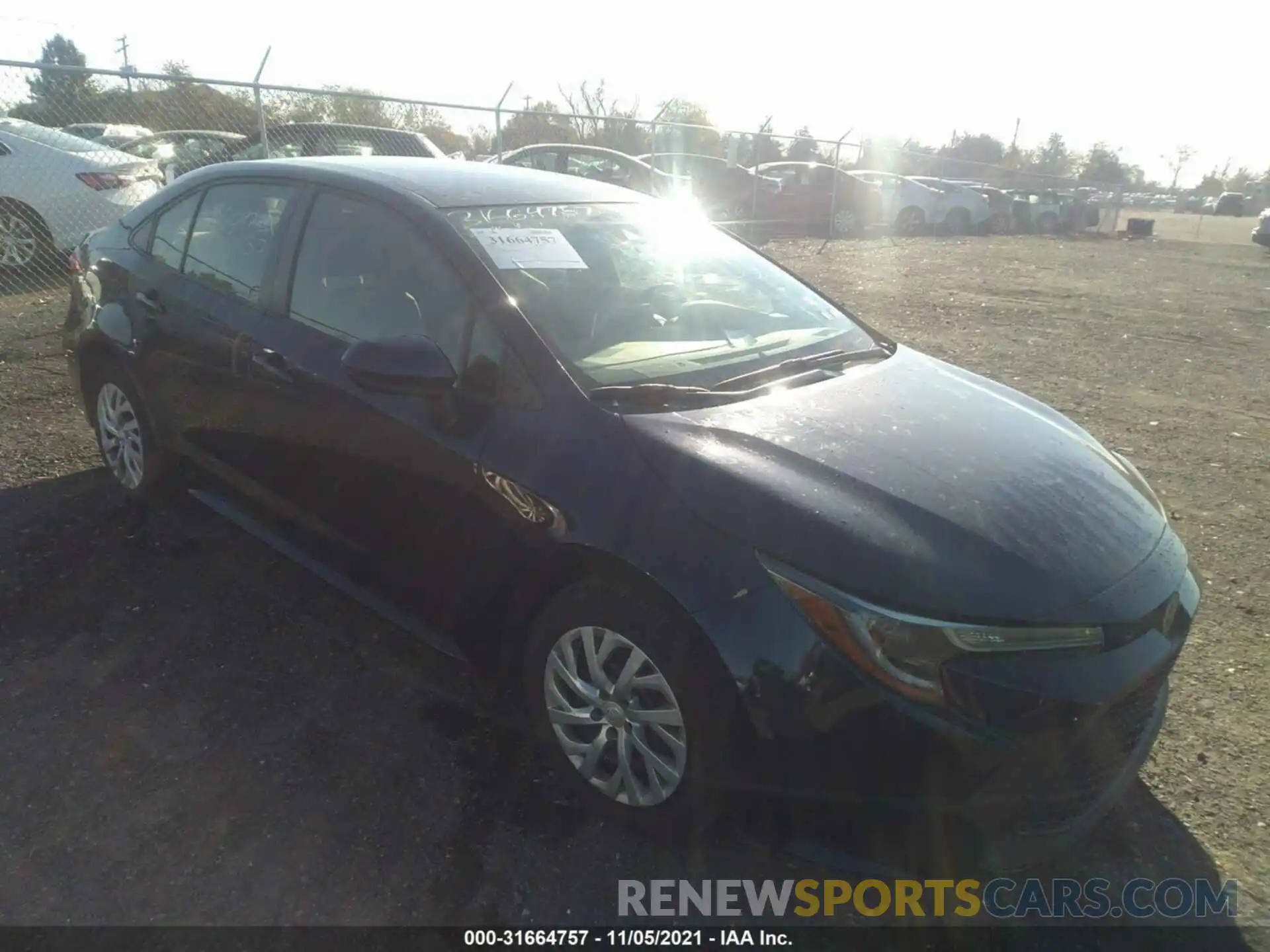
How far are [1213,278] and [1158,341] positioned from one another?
8959 mm

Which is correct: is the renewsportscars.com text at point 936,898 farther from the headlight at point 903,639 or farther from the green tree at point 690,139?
the green tree at point 690,139

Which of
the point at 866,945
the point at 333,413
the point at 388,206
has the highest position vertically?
the point at 388,206

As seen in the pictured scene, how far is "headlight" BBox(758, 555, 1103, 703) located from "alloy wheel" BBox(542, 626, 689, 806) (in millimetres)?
451

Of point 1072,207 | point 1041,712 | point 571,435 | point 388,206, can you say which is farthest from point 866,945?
point 1072,207

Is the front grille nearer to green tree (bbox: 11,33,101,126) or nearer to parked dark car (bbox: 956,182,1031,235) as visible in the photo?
green tree (bbox: 11,33,101,126)

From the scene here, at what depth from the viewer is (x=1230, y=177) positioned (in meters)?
89.1

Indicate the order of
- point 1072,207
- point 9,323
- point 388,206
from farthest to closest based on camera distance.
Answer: point 1072,207 < point 9,323 < point 388,206

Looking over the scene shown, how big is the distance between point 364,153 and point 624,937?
11179 mm

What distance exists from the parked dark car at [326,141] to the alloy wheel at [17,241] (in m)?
2.55

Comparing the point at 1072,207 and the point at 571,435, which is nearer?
the point at 571,435

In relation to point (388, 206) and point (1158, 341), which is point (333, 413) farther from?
point (1158, 341)

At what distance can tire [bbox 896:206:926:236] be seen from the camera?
23.4 meters

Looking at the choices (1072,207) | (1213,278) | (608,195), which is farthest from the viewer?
(1072,207)

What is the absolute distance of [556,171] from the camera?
9977 mm
